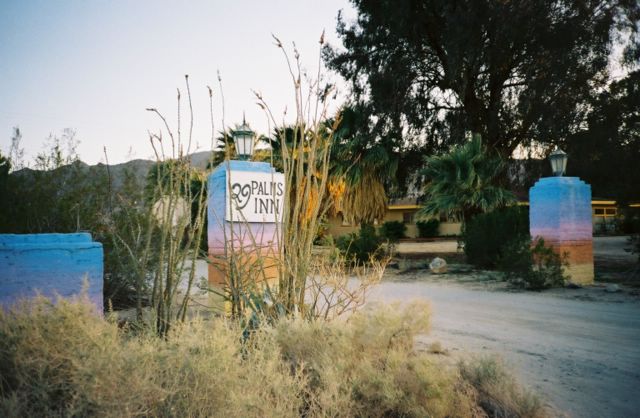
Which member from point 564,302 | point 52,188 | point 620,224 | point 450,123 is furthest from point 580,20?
point 620,224

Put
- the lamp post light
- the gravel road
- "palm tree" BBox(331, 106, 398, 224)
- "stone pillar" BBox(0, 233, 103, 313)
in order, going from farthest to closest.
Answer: "palm tree" BBox(331, 106, 398, 224) < the lamp post light < "stone pillar" BBox(0, 233, 103, 313) < the gravel road

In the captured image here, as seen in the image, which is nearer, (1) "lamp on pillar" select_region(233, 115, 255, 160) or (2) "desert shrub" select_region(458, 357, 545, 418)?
(2) "desert shrub" select_region(458, 357, 545, 418)

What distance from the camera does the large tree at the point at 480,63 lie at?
45.4 ft

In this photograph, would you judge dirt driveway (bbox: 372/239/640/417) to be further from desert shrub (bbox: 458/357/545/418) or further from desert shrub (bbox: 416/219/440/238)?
desert shrub (bbox: 416/219/440/238)

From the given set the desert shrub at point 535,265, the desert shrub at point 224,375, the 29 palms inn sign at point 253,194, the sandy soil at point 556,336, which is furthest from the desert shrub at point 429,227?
the desert shrub at point 224,375

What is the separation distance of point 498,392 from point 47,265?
12.5ft

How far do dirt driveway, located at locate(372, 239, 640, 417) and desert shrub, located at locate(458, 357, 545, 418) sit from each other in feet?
1.15

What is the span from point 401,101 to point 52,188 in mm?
12191

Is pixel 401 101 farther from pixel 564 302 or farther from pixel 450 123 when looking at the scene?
pixel 564 302

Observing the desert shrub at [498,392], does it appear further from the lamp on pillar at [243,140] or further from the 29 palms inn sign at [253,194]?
the lamp on pillar at [243,140]

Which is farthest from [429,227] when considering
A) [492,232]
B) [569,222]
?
[569,222]

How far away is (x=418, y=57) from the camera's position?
17.0 meters

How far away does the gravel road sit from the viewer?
3285 millimetres

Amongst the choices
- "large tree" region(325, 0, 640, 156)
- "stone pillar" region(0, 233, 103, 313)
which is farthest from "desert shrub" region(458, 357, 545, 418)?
"large tree" region(325, 0, 640, 156)
